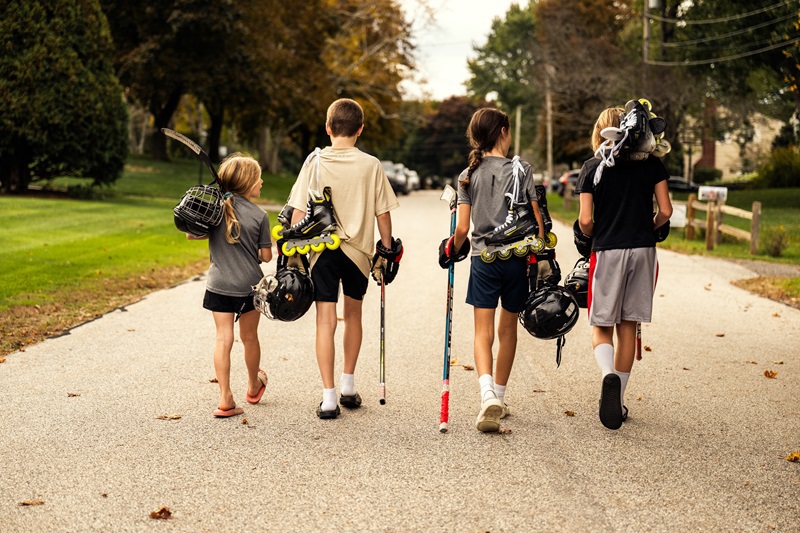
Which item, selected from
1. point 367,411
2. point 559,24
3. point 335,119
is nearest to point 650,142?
point 335,119

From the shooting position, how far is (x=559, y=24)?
49562mm

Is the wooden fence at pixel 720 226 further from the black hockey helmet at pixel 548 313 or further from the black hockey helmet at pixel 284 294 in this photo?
the black hockey helmet at pixel 284 294

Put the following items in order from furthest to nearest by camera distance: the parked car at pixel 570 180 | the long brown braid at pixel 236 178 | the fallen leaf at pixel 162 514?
1. the parked car at pixel 570 180
2. the long brown braid at pixel 236 178
3. the fallen leaf at pixel 162 514

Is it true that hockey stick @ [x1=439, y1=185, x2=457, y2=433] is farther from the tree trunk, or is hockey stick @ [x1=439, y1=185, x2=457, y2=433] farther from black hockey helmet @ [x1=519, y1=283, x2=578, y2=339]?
the tree trunk

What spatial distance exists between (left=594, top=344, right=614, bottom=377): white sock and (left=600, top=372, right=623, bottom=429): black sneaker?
0.12 m

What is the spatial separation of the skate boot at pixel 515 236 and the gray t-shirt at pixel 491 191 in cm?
5

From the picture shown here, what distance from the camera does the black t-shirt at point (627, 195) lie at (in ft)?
18.4

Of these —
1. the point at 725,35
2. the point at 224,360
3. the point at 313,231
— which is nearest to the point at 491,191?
the point at 313,231

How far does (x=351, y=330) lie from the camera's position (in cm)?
604

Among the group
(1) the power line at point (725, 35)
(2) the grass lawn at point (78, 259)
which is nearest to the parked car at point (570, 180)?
(1) the power line at point (725, 35)

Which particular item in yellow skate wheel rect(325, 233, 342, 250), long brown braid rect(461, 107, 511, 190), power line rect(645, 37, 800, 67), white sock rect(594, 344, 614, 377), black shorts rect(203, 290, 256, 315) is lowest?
white sock rect(594, 344, 614, 377)

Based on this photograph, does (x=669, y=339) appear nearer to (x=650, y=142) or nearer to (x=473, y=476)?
(x=650, y=142)

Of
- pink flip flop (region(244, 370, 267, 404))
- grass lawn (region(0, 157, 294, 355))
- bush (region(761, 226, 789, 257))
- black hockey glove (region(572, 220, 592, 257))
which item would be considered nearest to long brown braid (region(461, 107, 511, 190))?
black hockey glove (region(572, 220, 592, 257))

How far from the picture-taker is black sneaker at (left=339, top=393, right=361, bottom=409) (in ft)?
19.9
